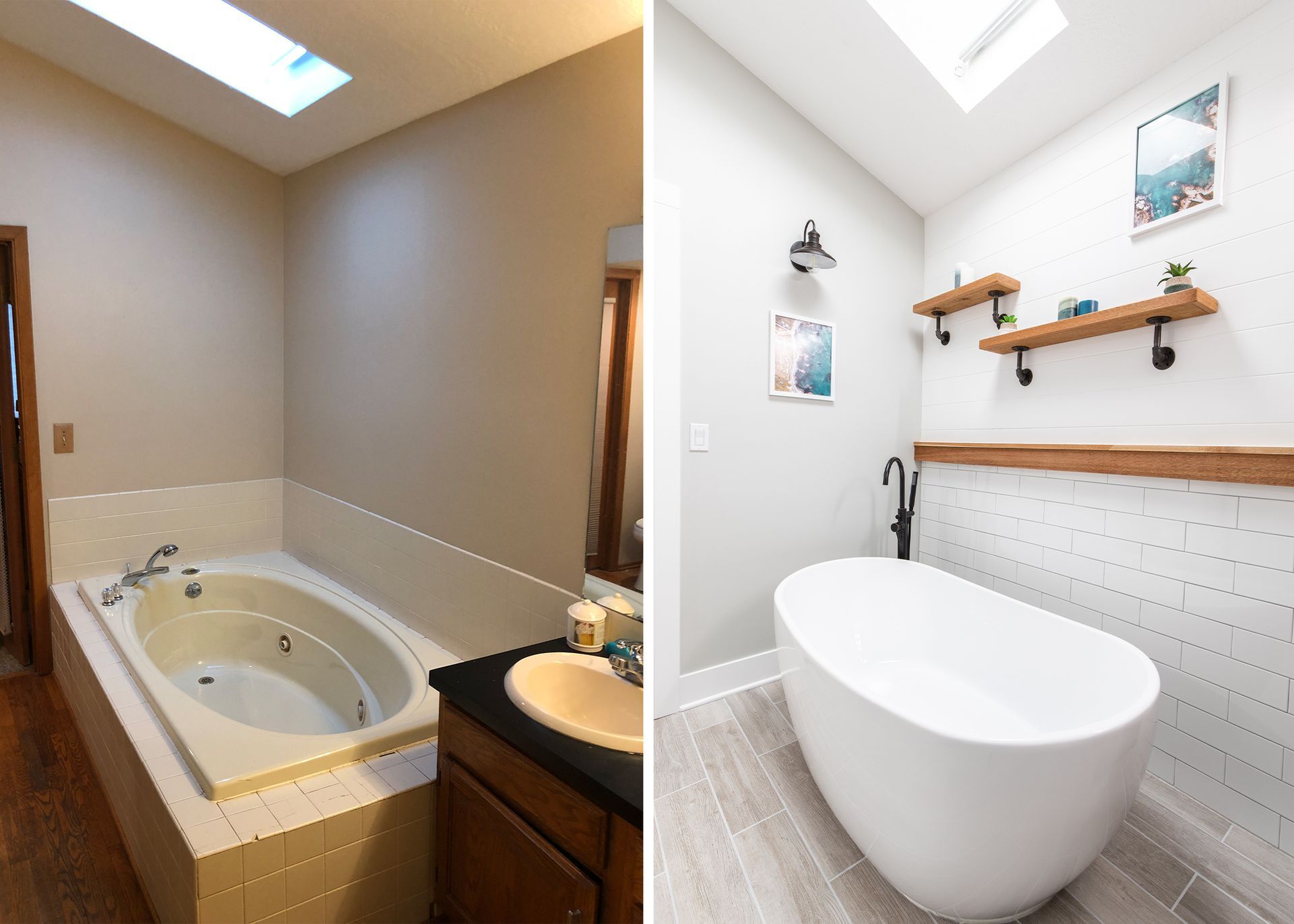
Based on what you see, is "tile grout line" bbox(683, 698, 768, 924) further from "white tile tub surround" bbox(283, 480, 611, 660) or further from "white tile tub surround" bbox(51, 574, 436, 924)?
"white tile tub surround" bbox(51, 574, 436, 924)

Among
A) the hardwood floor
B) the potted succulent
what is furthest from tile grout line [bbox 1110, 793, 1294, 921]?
the hardwood floor

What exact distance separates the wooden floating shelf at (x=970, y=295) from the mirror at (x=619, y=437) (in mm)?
366

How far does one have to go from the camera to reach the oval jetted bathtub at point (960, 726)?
0.40m

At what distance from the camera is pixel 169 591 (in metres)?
1.15

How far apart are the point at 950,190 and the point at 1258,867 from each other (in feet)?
1.54

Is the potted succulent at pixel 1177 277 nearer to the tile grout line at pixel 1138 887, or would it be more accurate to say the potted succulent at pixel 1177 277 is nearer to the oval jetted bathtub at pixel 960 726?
the oval jetted bathtub at pixel 960 726

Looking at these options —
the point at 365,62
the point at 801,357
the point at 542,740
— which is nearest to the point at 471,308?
the point at 365,62

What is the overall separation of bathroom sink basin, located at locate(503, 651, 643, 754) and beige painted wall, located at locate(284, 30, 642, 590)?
133mm

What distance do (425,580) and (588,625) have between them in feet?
1.14

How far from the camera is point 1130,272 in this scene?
32cm

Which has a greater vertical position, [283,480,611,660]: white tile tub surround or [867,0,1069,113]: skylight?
[867,0,1069,113]: skylight

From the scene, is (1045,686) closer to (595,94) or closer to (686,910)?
(686,910)

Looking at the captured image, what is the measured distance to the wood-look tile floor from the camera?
307 mm

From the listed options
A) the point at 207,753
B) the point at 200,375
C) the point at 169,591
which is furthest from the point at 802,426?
the point at 169,591
